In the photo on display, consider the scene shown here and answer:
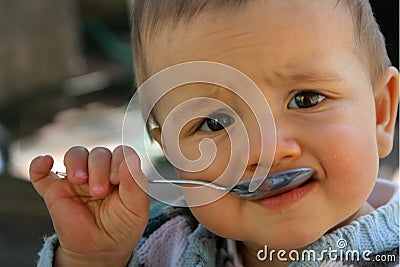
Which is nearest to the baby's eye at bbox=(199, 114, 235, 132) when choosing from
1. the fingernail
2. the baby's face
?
the baby's face

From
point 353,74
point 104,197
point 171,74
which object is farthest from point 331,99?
point 104,197

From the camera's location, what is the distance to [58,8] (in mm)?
3535

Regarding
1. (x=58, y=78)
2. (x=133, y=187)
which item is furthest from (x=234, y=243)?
(x=58, y=78)

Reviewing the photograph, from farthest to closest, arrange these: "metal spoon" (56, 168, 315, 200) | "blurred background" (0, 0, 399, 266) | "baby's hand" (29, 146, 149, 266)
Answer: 1. "blurred background" (0, 0, 399, 266)
2. "baby's hand" (29, 146, 149, 266)
3. "metal spoon" (56, 168, 315, 200)

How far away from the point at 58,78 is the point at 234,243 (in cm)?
280

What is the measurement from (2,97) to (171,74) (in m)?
2.69

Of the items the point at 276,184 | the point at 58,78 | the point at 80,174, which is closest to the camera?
the point at 276,184

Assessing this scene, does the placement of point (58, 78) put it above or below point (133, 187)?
below

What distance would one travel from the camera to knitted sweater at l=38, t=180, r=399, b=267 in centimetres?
79

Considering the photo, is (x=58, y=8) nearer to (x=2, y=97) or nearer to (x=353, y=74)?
(x=2, y=97)

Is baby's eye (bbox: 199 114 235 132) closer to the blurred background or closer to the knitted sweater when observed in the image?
the knitted sweater

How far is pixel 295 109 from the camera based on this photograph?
74cm

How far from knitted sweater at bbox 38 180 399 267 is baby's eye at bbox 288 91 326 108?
0.50 ft

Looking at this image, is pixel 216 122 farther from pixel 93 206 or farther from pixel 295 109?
pixel 93 206
